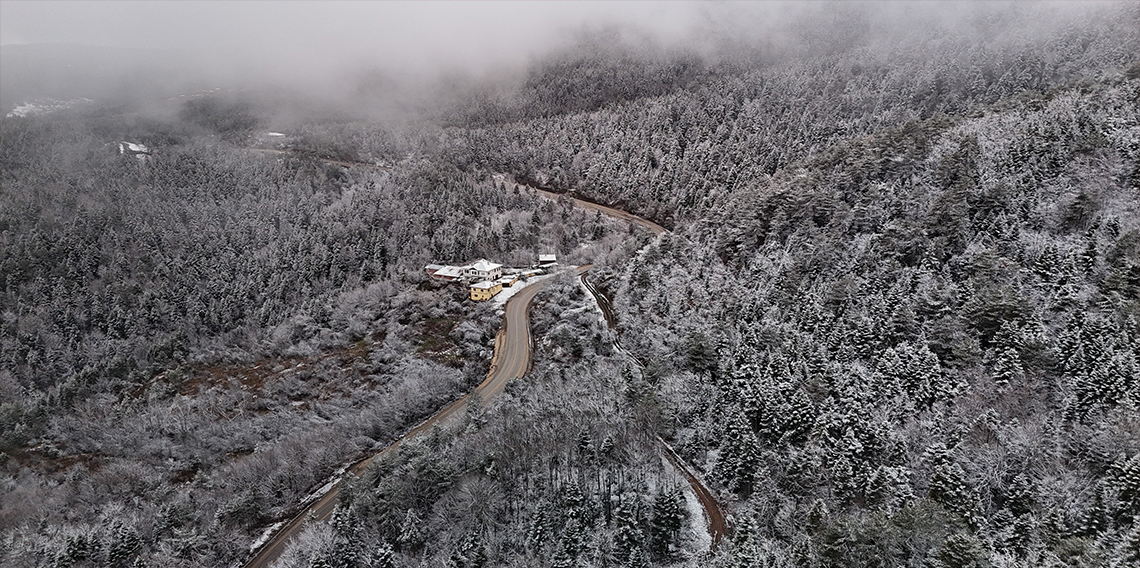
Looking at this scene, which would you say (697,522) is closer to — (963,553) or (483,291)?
(963,553)

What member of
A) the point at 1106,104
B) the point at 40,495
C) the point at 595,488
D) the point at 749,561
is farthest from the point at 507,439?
the point at 1106,104

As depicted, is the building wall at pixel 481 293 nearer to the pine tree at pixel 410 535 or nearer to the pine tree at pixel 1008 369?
the pine tree at pixel 410 535

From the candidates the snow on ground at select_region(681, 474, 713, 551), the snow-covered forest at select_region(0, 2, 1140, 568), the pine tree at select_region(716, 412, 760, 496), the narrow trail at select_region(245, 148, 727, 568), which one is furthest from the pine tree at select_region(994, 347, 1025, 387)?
the snow on ground at select_region(681, 474, 713, 551)

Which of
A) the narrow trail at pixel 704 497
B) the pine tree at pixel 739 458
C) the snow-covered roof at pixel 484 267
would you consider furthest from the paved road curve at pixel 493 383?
the pine tree at pixel 739 458

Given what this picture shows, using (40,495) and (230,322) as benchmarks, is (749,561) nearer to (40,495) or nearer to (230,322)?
(40,495)

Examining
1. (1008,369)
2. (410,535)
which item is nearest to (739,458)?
(1008,369)

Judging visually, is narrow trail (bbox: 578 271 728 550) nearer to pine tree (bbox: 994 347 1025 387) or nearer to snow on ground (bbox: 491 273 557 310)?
pine tree (bbox: 994 347 1025 387)
